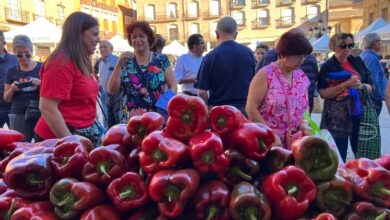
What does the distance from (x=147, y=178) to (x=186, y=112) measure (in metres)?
0.29

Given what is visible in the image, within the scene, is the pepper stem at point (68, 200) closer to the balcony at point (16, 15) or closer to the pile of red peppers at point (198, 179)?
the pile of red peppers at point (198, 179)

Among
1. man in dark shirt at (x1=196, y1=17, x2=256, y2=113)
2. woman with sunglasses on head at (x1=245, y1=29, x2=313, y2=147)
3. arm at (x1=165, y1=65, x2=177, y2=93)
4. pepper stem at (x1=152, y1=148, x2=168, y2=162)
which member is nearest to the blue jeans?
man in dark shirt at (x1=196, y1=17, x2=256, y2=113)

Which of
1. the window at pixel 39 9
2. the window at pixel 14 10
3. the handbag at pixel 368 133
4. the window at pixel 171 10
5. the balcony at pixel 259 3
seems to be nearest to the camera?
the handbag at pixel 368 133

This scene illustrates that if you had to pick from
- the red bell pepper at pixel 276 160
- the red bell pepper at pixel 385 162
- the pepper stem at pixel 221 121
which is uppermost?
the pepper stem at pixel 221 121

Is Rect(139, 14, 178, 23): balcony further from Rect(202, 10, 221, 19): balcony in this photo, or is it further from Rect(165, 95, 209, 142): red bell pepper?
Rect(165, 95, 209, 142): red bell pepper

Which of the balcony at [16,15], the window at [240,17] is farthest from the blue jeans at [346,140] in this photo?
the window at [240,17]

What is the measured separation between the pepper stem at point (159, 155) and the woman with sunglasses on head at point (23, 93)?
2867 millimetres

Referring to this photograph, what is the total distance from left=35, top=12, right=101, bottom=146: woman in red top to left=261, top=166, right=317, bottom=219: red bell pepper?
152cm

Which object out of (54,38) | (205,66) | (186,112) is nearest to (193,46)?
(205,66)

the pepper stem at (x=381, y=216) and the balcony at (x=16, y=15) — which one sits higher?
the balcony at (x=16, y=15)

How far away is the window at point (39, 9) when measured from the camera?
30.4 meters

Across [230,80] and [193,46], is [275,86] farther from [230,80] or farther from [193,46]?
[193,46]

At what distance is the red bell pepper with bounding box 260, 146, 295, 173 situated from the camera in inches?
54.6

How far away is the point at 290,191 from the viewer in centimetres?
123
